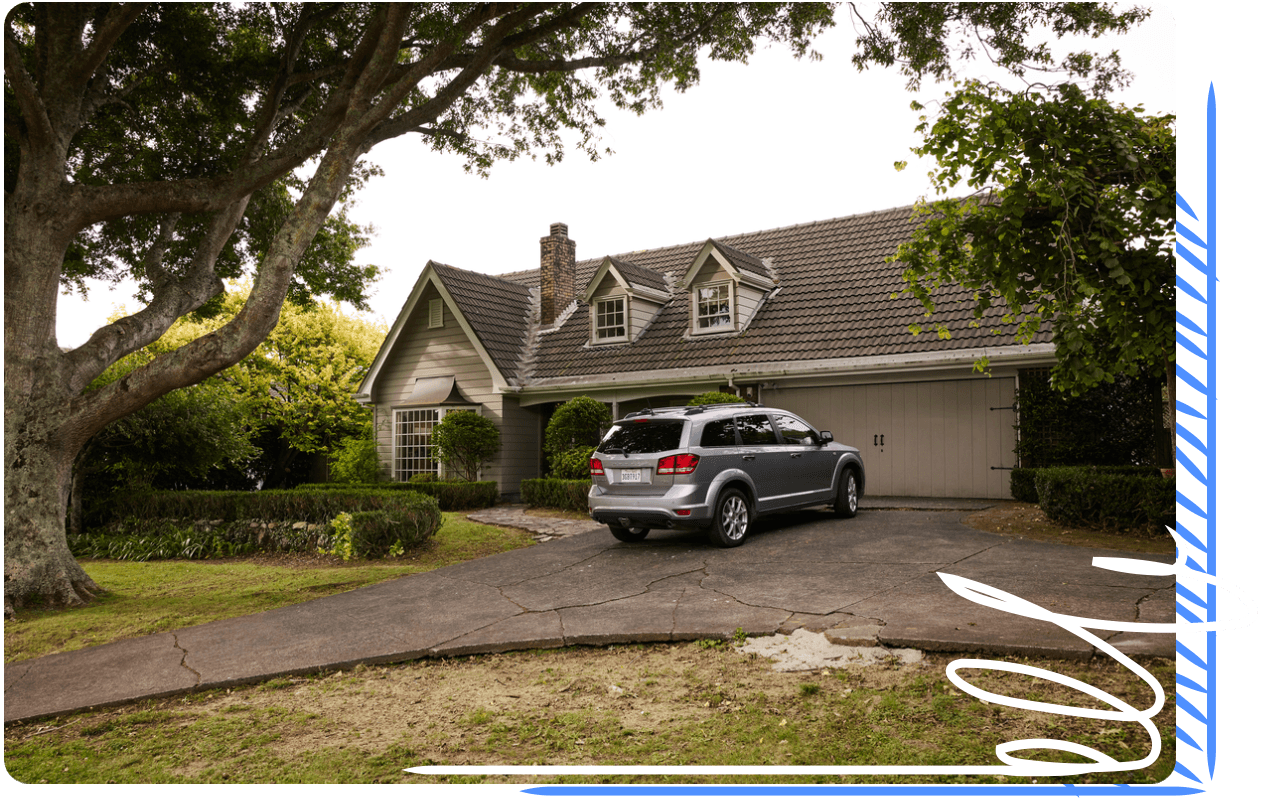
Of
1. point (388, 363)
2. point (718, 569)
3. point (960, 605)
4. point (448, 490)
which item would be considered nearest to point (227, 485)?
point (388, 363)

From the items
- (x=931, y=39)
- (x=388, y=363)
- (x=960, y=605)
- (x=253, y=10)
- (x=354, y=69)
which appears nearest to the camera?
(x=960, y=605)

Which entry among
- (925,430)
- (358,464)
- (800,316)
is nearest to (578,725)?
(925,430)

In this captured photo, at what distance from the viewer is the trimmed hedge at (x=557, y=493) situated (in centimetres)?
1478

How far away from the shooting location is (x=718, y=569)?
28.7ft

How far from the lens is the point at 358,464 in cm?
2169

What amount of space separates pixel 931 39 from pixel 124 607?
1040 cm

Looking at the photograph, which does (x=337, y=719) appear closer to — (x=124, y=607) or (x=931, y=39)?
(x=124, y=607)

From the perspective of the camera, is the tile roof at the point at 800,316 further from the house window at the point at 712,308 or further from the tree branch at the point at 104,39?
the tree branch at the point at 104,39

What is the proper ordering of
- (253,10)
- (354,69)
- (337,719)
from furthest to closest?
1. (253,10)
2. (354,69)
3. (337,719)

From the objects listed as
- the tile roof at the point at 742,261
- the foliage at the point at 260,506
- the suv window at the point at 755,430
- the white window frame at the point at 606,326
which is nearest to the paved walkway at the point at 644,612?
the suv window at the point at 755,430

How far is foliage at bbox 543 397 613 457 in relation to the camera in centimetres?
1619

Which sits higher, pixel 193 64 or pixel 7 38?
pixel 193 64

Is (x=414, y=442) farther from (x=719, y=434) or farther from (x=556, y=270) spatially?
(x=719, y=434)

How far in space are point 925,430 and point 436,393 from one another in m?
11.6
